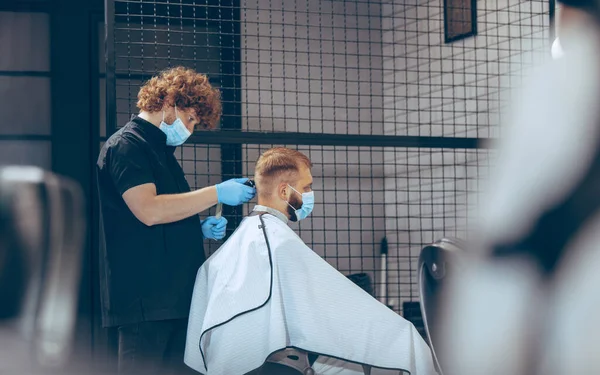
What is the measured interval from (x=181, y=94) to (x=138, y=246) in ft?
1.51

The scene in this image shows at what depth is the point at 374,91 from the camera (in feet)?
15.4

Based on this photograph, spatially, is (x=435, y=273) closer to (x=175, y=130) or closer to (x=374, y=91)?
(x=175, y=130)

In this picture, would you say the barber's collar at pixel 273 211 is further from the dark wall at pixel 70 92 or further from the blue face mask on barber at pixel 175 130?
the dark wall at pixel 70 92

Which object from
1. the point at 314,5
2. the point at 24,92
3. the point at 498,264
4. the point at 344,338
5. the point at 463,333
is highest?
the point at 314,5

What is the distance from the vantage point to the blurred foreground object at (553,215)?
79cm

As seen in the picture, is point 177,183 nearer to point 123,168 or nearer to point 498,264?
point 123,168

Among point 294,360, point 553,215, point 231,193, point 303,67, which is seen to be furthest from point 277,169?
point 303,67

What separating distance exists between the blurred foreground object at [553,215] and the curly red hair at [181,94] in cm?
159

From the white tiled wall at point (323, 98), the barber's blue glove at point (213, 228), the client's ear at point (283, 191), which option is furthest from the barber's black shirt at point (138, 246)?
the white tiled wall at point (323, 98)

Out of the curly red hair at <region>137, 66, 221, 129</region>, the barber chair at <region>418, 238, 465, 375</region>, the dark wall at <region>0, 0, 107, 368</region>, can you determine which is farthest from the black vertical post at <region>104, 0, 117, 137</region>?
the dark wall at <region>0, 0, 107, 368</region>

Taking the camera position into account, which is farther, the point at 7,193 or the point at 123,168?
the point at 7,193

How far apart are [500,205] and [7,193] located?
3823 millimetres

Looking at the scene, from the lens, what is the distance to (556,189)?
80 cm

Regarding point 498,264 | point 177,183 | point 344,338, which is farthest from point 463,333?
point 177,183
